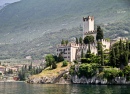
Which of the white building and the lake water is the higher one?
the white building

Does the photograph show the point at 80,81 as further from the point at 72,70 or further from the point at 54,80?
the point at 54,80

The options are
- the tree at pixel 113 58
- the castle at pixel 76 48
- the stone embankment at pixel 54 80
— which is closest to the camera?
the tree at pixel 113 58

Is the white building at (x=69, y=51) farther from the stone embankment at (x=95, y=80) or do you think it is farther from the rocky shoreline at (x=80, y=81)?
the stone embankment at (x=95, y=80)

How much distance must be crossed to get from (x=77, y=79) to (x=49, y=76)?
497 cm

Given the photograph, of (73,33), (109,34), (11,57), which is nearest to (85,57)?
(109,34)

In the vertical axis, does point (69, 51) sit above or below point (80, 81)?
above

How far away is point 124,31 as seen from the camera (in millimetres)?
164000

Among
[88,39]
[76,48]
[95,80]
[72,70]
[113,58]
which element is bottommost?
[95,80]

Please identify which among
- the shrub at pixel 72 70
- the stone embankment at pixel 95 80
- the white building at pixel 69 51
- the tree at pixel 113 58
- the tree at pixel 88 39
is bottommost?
the stone embankment at pixel 95 80

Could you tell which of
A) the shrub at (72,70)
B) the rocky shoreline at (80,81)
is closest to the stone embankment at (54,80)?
the rocky shoreline at (80,81)

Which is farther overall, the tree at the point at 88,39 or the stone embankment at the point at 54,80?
the tree at the point at 88,39

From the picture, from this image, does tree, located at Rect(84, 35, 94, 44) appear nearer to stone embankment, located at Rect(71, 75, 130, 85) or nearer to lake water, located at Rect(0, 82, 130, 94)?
stone embankment, located at Rect(71, 75, 130, 85)

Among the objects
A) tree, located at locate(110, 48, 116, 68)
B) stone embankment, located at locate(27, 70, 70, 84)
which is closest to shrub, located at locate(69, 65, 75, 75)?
stone embankment, located at locate(27, 70, 70, 84)

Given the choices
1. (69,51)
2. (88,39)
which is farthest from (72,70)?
(88,39)
